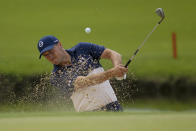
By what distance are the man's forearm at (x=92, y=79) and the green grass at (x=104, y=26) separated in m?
5.88

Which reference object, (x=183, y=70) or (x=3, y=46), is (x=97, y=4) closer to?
(x=3, y=46)

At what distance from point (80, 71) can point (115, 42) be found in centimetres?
818

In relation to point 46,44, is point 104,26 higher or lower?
higher

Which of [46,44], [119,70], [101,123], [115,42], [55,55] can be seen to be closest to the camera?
[101,123]

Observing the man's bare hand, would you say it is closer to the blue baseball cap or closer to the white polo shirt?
the white polo shirt

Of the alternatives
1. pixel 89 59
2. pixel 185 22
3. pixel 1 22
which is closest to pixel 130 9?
pixel 185 22

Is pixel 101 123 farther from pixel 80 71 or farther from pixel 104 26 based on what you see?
pixel 104 26

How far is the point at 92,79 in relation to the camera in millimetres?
A: 4051

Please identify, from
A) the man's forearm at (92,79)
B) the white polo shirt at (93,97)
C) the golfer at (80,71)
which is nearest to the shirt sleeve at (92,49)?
the golfer at (80,71)

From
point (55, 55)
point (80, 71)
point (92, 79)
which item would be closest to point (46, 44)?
point (55, 55)

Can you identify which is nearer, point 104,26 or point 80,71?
point 80,71

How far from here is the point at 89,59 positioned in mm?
4285

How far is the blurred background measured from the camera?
28.5ft

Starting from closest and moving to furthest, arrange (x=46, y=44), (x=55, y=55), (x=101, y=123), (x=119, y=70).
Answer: (x=101, y=123) < (x=119, y=70) < (x=55, y=55) < (x=46, y=44)
